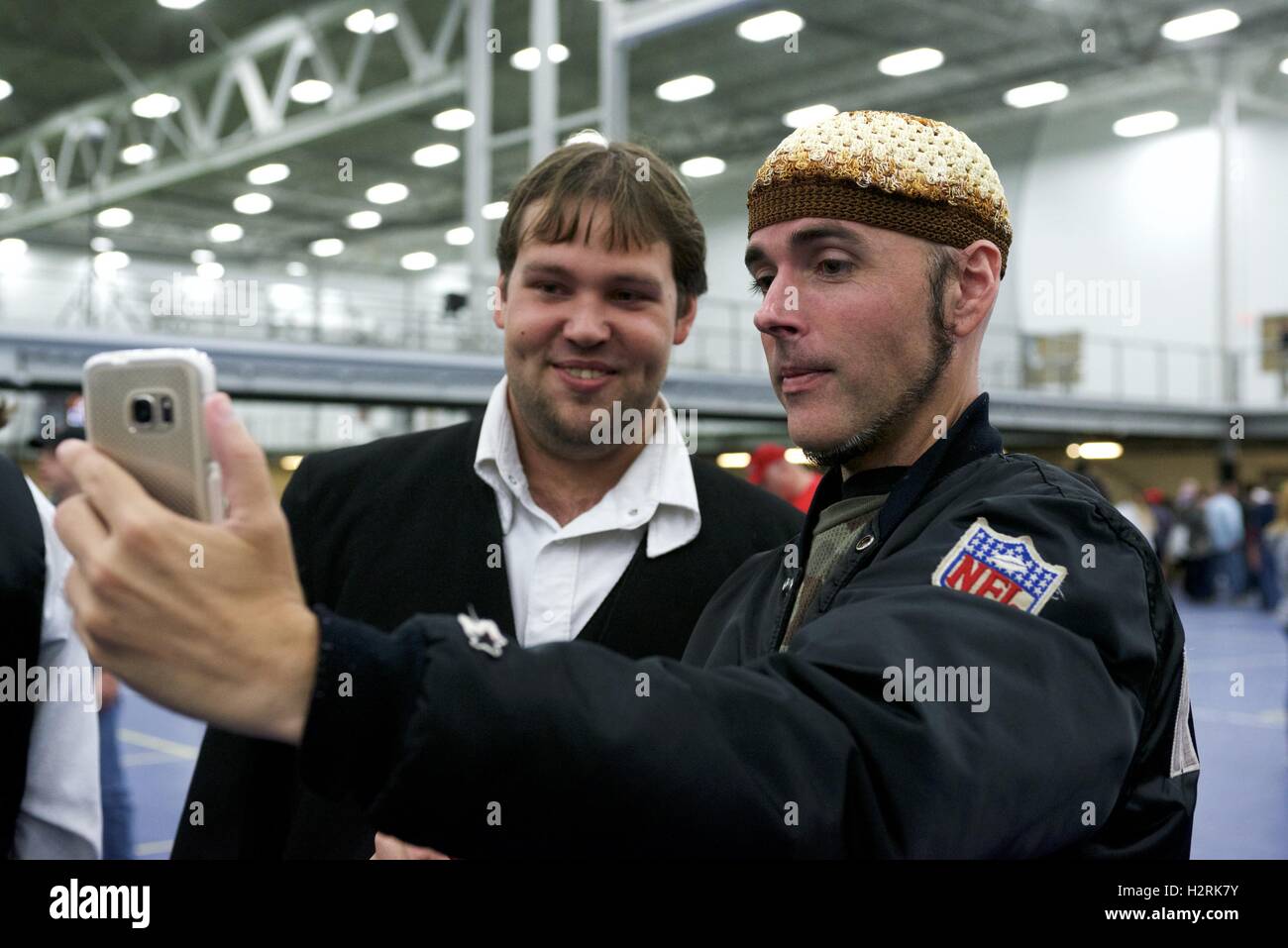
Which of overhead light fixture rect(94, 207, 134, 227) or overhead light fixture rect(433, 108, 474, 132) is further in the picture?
overhead light fixture rect(94, 207, 134, 227)

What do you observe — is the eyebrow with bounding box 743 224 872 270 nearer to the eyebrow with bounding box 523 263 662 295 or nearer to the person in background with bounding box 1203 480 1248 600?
the eyebrow with bounding box 523 263 662 295

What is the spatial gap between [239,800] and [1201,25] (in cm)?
2107

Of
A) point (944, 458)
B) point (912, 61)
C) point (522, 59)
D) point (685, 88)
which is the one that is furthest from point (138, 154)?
point (944, 458)

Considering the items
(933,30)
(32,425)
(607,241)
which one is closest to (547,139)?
(32,425)

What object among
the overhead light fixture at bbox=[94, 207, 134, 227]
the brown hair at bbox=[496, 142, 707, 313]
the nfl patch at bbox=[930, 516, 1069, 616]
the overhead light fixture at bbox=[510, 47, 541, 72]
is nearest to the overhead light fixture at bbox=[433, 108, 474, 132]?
the overhead light fixture at bbox=[510, 47, 541, 72]

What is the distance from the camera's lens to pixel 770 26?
19438 millimetres

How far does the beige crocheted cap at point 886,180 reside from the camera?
136 centimetres

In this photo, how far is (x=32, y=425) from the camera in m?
15.9

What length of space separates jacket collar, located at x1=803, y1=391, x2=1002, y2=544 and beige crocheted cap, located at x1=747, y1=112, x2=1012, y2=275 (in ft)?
0.67

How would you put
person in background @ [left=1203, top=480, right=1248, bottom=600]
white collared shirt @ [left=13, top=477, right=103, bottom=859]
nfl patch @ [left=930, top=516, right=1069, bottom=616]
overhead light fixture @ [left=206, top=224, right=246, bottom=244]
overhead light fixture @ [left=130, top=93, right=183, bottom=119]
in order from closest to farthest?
nfl patch @ [left=930, top=516, right=1069, bottom=616] → white collared shirt @ [left=13, top=477, right=103, bottom=859] → person in background @ [left=1203, top=480, right=1248, bottom=600] → overhead light fixture @ [left=130, top=93, right=183, bottom=119] → overhead light fixture @ [left=206, top=224, right=246, bottom=244]

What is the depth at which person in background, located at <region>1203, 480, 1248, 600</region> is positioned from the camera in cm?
1916

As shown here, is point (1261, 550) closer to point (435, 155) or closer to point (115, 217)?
point (435, 155)

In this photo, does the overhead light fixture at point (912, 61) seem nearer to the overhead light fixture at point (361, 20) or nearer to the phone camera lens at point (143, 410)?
the overhead light fixture at point (361, 20)

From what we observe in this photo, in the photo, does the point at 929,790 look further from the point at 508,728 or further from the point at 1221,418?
the point at 1221,418
